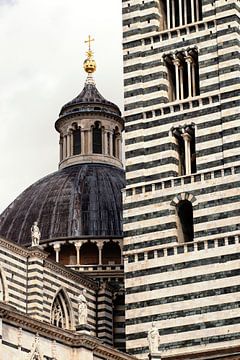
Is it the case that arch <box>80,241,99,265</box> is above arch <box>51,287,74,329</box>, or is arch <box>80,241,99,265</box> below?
above

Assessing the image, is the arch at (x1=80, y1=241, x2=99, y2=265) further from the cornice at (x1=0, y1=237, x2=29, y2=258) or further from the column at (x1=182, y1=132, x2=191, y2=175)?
the column at (x1=182, y1=132, x2=191, y2=175)

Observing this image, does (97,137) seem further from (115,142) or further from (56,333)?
(56,333)

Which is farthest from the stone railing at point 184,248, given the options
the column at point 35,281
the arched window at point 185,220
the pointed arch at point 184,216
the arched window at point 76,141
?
the arched window at point 76,141

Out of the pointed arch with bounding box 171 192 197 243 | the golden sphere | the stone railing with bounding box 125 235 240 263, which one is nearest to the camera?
the stone railing with bounding box 125 235 240 263

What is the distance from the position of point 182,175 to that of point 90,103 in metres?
13.8

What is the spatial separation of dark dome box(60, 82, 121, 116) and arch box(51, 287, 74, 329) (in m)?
11.1

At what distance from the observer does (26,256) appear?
3653cm

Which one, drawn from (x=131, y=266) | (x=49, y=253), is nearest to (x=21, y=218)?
(x=49, y=253)

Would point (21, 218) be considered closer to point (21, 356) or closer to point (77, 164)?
point (77, 164)

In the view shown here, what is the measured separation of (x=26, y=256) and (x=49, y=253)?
468cm

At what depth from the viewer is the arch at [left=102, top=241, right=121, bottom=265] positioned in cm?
4141

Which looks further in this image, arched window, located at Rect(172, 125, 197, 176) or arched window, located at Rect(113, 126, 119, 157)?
arched window, located at Rect(113, 126, 119, 157)

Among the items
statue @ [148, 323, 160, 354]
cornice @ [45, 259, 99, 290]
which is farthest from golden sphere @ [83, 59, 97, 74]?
statue @ [148, 323, 160, 354]

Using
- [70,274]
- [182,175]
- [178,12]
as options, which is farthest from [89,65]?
[182,175]
